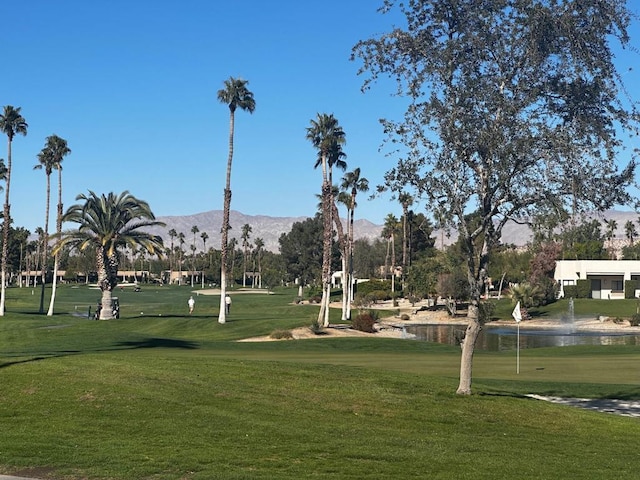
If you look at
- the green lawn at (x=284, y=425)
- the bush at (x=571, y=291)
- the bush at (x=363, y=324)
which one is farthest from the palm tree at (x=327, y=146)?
the bush at (x=571, y=291)

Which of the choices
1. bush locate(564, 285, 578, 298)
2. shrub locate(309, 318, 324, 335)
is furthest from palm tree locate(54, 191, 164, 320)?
bush locate(564, 285, 578, 298)

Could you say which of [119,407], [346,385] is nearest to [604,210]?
[346,385]

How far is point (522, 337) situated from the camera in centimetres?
7412

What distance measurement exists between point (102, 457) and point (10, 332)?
1739 inches

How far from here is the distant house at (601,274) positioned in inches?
4798

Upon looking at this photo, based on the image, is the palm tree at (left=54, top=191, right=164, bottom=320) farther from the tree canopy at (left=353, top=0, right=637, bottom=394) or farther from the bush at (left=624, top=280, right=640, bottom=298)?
the bush at (left=624, top=280, right=640, bottom=298)

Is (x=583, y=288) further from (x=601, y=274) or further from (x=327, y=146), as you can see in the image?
(x=327, y=146)

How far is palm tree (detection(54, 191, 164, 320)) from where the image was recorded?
219ft

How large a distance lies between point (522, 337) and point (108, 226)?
127 ft

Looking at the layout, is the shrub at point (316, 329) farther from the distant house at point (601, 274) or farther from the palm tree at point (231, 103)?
the distant house at point (601, 274)

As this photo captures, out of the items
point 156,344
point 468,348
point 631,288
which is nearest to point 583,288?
point 631,288

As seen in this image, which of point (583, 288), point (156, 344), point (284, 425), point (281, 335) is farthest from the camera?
point (583, 288)

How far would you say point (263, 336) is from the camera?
58.2 metres

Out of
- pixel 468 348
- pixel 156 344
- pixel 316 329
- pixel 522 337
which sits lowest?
pixel 522 337
